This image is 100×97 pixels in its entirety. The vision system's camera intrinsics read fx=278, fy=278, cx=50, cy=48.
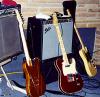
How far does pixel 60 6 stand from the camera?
8.02 feet

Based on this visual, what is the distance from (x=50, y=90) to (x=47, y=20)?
0.52 metres

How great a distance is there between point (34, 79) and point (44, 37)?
13.5 inches

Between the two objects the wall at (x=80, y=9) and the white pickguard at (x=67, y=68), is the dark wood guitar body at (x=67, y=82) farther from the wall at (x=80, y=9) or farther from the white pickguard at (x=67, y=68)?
the wall at (x=80, y=9)

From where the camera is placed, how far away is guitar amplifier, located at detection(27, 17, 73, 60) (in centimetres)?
204

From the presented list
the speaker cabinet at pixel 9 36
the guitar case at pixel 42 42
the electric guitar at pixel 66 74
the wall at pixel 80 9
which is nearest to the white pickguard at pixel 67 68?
the electric guitar at pixel 66 74

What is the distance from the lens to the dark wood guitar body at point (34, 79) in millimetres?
1843

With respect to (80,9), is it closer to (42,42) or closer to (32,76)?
(42,42)

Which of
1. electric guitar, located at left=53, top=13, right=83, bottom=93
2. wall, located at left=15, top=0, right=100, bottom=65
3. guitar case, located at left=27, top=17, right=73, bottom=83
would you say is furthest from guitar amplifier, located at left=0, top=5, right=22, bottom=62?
wall, located at left=15, top=0, right=100, bottom=65

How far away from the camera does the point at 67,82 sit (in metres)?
2.01

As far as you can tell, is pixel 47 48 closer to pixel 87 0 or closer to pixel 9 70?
pixel 9 70

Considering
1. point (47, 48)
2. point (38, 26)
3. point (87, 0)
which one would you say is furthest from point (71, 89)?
point (87, 0)

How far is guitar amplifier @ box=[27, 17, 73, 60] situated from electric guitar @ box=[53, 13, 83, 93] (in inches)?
2.6

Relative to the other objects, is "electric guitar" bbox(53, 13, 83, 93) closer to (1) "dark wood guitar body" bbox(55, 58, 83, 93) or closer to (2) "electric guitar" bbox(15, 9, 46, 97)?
(1) "dark wood guitar body" bbox(55, 58, 83, 93)

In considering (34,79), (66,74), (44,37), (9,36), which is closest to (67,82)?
(66,74)
